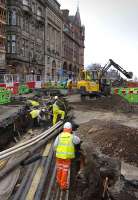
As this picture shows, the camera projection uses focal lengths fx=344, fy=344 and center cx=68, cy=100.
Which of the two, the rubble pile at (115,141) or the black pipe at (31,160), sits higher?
the rubble pile at (115,141)

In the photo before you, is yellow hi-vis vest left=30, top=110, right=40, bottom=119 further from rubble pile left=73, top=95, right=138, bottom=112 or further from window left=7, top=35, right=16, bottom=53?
window left=7, top=35, right=16, bottom=53

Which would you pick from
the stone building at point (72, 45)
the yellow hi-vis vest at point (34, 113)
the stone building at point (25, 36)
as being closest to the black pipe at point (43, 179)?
the yellow hi-vis vest at point (34, 113)

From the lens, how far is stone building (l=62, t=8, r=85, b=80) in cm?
9212

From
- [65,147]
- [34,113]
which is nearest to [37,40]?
[34,113]

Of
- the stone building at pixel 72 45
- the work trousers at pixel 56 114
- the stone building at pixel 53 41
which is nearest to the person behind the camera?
the work trousers at pixel 56 114

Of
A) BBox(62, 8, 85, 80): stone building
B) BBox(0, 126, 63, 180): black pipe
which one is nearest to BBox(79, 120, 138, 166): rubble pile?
BBox(0, 126, 63, 180): black pipe

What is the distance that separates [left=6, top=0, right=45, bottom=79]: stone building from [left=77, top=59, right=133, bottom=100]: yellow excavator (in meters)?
20.3

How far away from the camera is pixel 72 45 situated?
10269 cm

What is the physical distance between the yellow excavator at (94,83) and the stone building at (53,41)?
37.3 meters

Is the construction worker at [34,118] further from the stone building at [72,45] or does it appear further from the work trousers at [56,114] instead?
the stone building at [72,45]

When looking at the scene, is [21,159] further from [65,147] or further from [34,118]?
[34,118]

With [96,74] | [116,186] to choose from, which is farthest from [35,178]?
[96,74]

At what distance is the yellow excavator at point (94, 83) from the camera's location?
27922 millimetres

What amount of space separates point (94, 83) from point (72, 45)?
75.9m
